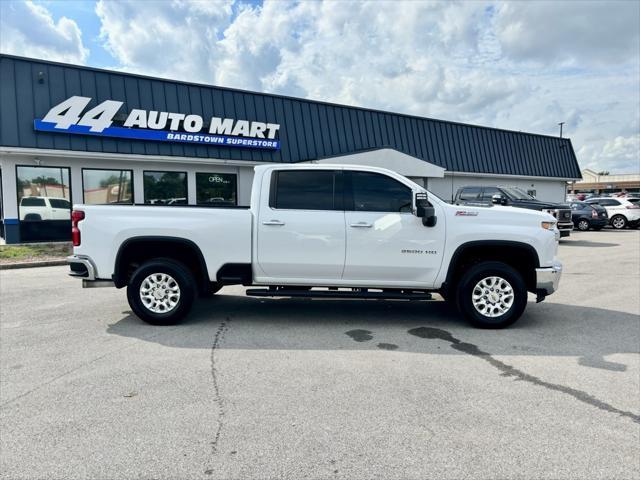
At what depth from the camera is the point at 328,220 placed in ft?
18.6

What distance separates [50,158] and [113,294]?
8741mm

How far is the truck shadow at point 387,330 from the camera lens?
16.5 ft

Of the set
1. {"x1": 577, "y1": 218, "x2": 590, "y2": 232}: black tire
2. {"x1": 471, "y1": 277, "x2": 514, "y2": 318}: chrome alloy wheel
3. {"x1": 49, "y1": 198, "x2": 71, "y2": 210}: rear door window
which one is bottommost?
{"x1": 471, "y1": 277, "x2": 514, "y2": 318}: chrome alloy wheel

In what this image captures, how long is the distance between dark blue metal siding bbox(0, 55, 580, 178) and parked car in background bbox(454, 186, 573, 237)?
4770mm

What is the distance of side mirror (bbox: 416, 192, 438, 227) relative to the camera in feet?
18.1

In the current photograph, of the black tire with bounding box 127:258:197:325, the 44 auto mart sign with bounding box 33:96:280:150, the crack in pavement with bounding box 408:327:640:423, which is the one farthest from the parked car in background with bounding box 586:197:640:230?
the black tire with bounding box 127:258:197:325

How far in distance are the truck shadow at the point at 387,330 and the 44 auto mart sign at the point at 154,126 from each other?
971cm

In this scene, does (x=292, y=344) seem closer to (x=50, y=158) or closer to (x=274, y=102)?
(x=50, y=158)

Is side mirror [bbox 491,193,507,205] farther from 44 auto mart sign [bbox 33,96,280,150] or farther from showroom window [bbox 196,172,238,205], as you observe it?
showroom window [bbox 196,172,238,205]

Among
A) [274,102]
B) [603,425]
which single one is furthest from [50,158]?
[603,425]

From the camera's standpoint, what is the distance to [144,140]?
1490 cm

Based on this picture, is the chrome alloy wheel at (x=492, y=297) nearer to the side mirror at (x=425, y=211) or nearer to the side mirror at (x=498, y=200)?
the side mirror at (x=425, y=211)

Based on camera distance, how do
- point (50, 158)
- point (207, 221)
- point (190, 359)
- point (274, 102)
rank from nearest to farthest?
point (190, 359) → point (207, 221) → point (50, 158) → point (274, 102)

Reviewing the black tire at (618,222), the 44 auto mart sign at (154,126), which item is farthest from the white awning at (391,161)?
the black tire at (618,222)
